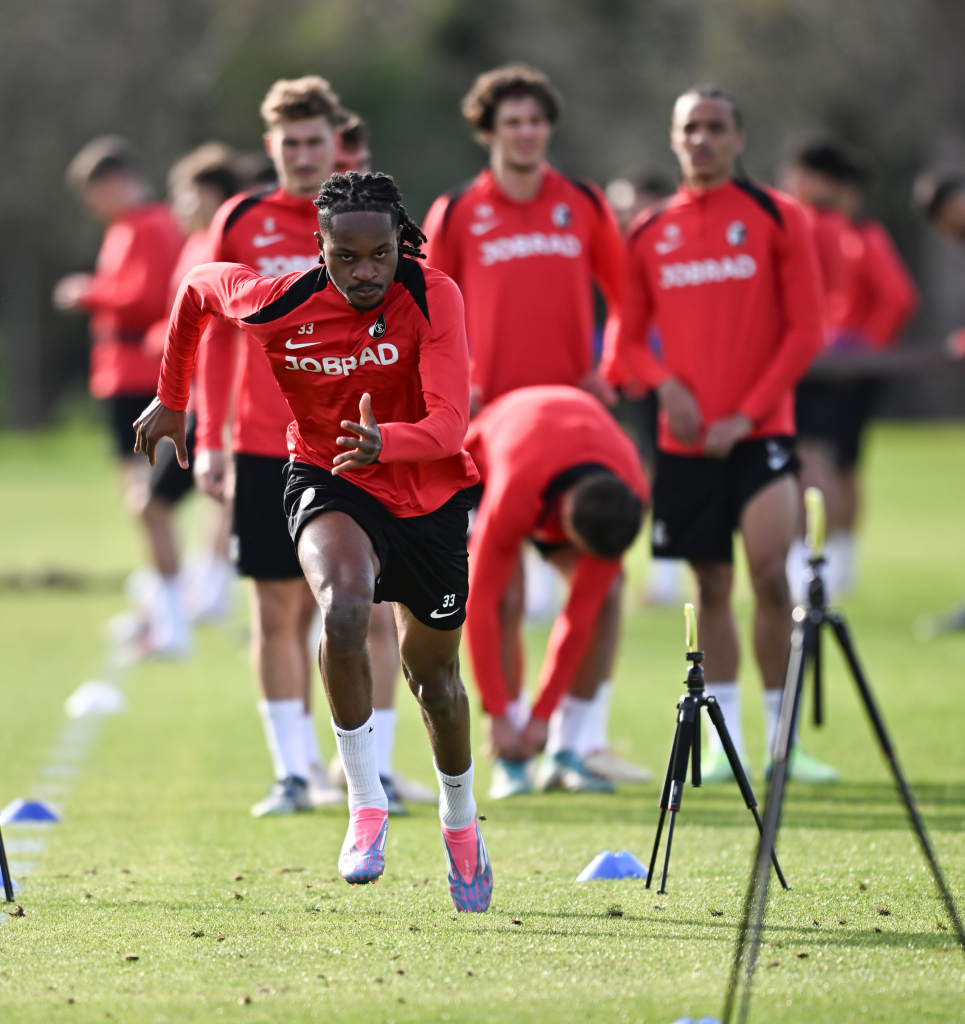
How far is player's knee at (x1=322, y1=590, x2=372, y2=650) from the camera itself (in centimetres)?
465

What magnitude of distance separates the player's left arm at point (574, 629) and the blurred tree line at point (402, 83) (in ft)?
107

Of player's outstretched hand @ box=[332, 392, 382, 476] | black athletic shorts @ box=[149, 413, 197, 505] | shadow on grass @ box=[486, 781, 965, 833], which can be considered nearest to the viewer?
player's outstretched hand @ box=[332, 392, 382, 476]

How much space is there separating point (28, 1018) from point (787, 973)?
1.90 m

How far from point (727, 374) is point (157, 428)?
282 centimetres

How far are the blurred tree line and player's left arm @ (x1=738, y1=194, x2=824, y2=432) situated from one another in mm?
32075

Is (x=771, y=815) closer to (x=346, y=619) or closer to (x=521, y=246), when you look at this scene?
(x=346, y=619)

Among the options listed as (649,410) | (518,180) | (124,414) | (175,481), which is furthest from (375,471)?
(649,410)

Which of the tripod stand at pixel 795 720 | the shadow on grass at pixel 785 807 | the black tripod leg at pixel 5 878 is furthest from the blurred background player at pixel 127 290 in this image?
the tripod stand at pixel 795 720

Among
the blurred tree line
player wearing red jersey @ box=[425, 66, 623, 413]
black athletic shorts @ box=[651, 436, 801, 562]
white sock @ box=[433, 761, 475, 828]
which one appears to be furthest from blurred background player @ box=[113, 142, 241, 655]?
the blurred tree line

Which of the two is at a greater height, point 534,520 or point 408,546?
point 408,546

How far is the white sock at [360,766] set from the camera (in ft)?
15.8

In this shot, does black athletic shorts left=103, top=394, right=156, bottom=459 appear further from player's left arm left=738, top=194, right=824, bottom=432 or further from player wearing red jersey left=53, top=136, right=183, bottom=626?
player's left arm left=738, top=194, right=824, bottom=432

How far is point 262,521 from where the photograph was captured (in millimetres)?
6582

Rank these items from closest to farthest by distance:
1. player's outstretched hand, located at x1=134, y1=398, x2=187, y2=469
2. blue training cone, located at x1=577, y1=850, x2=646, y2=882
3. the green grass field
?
the green grass field
player's outstretched hand, located at x1=134, y1=398, x2=187, y2=469
blue training cone, located at x1=577, y1=850, x2=646, y2=882
